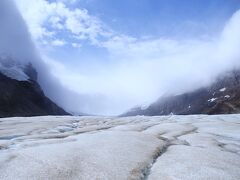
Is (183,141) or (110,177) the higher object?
(183,141)

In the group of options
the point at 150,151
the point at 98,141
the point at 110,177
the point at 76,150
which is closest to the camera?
the point at 110,177

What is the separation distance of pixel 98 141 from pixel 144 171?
6.13 m

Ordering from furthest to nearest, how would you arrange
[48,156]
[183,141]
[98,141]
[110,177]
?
[183,141]
[98,141]
[48,156]
[110,177]

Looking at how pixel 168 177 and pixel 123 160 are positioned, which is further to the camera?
pixel 123 160

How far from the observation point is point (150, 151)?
17578mm

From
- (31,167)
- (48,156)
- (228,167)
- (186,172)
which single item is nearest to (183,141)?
(228,167)

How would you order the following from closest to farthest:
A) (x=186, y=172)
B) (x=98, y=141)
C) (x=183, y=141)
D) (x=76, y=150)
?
(x=186, y=172), (x=76, y=150), (x=98, y=141), (x=183, y=141)

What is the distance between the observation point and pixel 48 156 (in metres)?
14.8

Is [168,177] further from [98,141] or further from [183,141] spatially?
[183,141]

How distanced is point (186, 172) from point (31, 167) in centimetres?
639

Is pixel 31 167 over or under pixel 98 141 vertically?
under

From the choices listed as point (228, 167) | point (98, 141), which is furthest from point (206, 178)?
point (98, 141)

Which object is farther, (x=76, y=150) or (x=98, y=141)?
(x=98, y=141)

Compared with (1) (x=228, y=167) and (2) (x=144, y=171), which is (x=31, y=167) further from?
(1) (x=228, y=167)
